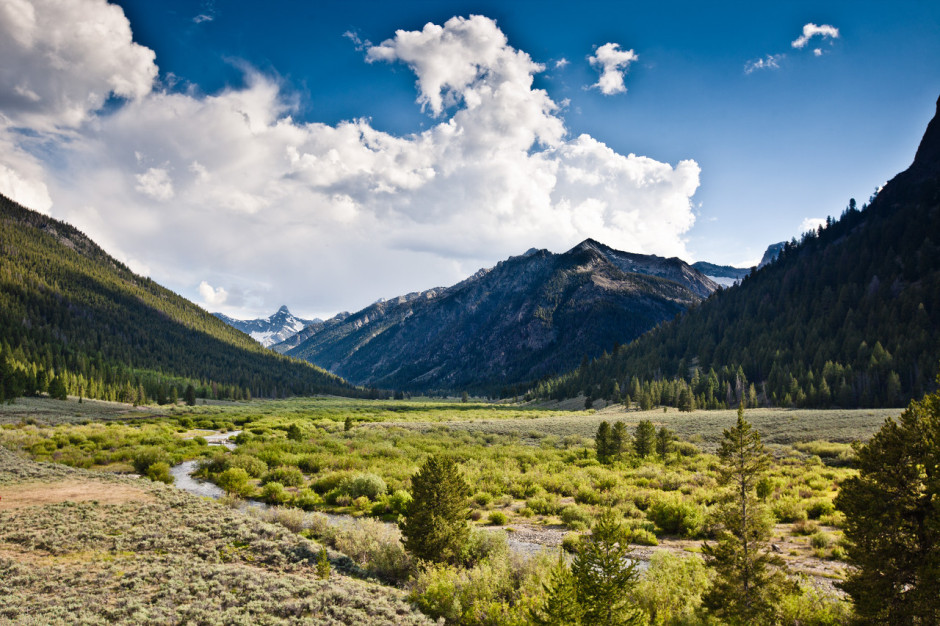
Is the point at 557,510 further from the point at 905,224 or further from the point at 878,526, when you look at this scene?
the point at 905,224

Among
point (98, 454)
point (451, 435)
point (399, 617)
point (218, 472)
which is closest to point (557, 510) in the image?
point (399, 617)

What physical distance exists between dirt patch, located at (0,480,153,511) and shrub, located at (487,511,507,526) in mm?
18019

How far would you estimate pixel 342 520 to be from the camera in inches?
892

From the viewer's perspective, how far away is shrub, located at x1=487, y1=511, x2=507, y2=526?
2236 centimetres

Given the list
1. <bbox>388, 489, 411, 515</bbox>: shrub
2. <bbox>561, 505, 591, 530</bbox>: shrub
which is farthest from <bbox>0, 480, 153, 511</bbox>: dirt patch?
<bbox>561, 505, 591, 530</bbox>: shrub

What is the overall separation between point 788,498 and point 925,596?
17.9 m

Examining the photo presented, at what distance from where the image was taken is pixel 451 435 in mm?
55469

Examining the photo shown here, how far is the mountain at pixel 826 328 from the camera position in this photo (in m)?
85.2

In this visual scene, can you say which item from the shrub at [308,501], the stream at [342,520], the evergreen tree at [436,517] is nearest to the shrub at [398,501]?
the stream at [342,520]

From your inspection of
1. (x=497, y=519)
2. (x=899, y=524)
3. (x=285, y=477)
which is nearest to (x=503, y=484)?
(x=497, y=519)

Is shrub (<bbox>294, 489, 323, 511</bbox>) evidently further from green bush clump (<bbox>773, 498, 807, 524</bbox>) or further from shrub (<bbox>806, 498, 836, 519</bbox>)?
shrub (<bbox>806, 498, 836, 519</bbox>)

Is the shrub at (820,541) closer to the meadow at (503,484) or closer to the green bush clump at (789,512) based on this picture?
the meadow at (503,484)

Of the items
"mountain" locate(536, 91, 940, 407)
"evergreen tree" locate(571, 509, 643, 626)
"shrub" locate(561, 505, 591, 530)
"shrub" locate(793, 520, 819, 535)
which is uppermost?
"mountain" locate(536, 91, 940, 407)

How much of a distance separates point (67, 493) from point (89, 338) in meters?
164
